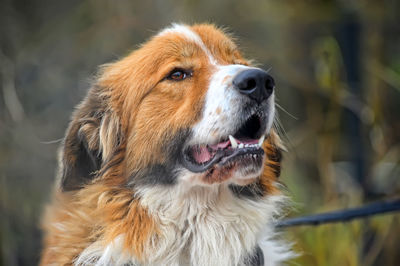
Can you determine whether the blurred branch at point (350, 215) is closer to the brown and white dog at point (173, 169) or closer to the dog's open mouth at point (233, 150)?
the brown and white dog at point (173, 169)

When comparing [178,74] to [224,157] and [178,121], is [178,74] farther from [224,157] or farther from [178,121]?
[224,157]

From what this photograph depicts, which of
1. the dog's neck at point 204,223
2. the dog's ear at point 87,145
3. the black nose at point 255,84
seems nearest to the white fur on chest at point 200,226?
the dog's neck at point 204,223

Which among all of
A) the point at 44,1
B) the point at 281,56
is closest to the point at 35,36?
the point at 44,1

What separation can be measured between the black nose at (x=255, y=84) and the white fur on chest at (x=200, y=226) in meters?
0.57

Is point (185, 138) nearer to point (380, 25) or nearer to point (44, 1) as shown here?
point (44, 1)

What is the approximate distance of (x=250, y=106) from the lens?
273cm

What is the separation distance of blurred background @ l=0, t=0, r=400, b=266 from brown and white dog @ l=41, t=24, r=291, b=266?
5.95ft

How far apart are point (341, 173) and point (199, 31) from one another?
408 cm

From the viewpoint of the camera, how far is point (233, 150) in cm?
271

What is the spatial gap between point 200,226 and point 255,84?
0.85 m

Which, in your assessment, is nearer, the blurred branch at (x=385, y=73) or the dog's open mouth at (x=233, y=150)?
the dog's open mouth at (x=233, y=150)

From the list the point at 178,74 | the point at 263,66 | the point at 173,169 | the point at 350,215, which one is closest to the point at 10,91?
the point at 263,66

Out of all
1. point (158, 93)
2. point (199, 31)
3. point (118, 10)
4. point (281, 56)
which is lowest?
point (281, 56)

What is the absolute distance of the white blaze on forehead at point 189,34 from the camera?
3.16 meters
